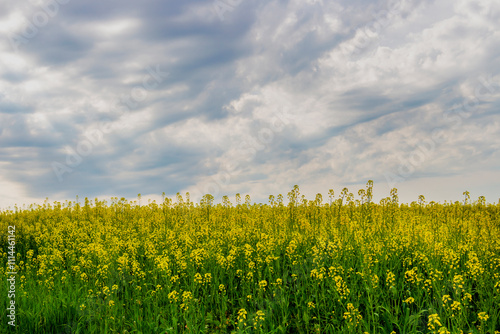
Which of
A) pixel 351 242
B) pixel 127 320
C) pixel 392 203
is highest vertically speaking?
pixel 392 203

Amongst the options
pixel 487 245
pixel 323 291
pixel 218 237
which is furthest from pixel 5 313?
pixel 487 245

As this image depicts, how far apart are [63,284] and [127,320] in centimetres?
318

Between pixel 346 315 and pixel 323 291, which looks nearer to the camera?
pixel 346 315

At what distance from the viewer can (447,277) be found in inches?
269

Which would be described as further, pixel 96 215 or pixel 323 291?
pixel 96 215

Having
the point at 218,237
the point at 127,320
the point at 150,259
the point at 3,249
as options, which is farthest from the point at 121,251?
the point at 3,249

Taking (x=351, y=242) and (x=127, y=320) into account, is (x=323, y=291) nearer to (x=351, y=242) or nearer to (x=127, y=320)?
(x=351, y=242)

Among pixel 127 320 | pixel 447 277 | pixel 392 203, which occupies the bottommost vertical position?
pixel 127 320

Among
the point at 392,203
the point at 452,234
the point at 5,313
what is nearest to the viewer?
the point at 5,313

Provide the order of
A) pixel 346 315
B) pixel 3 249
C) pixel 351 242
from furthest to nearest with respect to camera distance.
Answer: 1. pixel 3 249
2. pixel 351 242
3. pixel 346 315

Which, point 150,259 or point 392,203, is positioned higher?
point 392,203

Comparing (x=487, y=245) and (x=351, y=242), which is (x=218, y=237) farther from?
(x=487, y=245)

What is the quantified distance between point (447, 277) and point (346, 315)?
8.80ft

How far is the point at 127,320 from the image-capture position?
6582mm
